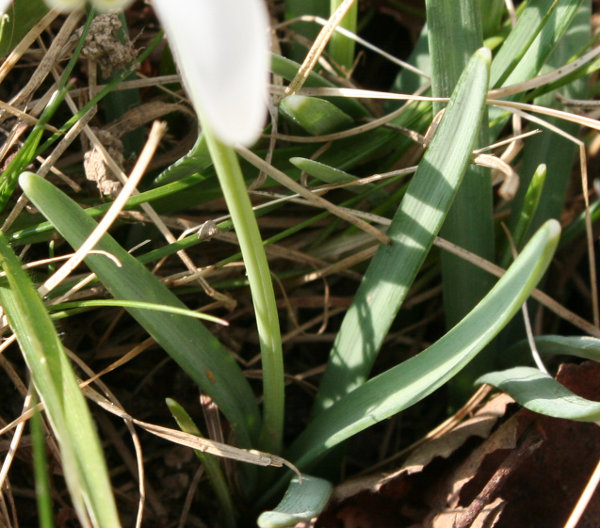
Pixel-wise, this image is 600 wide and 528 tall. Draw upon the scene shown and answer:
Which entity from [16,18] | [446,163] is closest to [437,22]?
[446,163]

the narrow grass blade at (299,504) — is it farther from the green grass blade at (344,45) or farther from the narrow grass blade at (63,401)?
the green grass blade at (344,45)

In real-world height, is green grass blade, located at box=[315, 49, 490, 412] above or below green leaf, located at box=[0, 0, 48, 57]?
below

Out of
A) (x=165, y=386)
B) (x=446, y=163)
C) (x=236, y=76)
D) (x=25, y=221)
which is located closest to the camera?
(x=236, y=76)

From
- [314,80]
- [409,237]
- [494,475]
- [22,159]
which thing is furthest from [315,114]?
[494,475]

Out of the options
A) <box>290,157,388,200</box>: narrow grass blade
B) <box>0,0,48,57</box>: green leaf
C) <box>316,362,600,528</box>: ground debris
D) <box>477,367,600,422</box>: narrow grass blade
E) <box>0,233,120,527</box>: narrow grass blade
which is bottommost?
<box>316,362,600,528</box>: ground debris

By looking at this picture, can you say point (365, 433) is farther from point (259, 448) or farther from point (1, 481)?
point (1, 481)

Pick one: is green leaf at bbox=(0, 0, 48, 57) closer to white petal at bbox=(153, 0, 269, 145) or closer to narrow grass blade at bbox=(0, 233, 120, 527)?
narrow grass blade at bbox=(0, 233, 120, 527)

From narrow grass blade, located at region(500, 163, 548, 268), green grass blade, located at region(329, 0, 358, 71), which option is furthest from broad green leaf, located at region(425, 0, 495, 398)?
green grass blade, located at region(329, 0, 358, 71)

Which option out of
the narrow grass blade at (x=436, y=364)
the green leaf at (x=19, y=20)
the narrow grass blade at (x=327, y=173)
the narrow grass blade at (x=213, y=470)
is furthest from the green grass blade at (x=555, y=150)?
the green leaf at (x=19, y=20)
